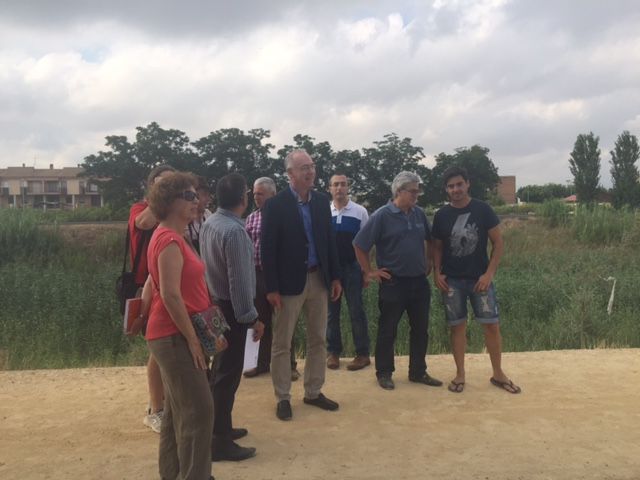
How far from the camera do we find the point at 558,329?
7426 mm

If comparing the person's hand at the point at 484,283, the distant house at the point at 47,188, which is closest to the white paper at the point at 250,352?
the person's hand at the point at 484,283

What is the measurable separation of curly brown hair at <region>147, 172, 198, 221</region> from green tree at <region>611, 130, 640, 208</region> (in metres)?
50.1

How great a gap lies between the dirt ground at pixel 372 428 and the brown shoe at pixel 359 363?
0.14 meters

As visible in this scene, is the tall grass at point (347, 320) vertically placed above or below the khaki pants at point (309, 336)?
below

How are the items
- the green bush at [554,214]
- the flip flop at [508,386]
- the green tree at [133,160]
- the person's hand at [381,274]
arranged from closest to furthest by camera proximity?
the flip flop at [508,386], the person's hand at [381,274], the green bush at [554,214], the green tree at [133,160]

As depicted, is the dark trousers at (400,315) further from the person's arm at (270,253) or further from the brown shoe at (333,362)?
the person's arm at (270,253)

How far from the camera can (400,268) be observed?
195 inches

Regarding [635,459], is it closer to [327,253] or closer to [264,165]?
[327,253]

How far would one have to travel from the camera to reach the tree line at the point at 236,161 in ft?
96.6

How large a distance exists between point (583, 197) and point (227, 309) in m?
50.5

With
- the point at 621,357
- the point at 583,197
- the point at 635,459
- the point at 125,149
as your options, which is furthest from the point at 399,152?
the point at 635,459

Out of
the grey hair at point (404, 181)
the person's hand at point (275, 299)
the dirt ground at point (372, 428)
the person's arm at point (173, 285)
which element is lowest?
the dirt ground at point (372, 428)

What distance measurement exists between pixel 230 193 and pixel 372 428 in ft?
6.44

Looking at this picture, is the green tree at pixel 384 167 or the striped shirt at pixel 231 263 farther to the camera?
the green tree at pixel 384 167
